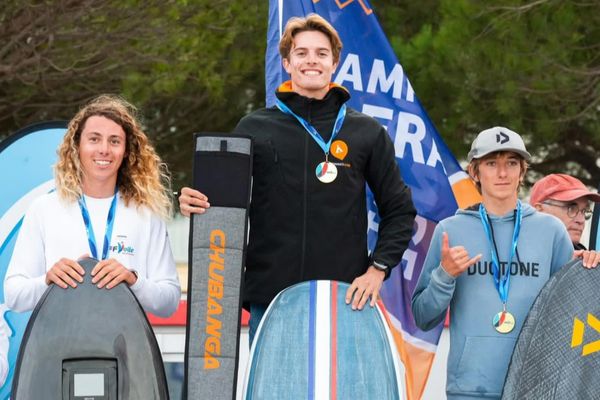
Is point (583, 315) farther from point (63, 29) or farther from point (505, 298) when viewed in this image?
point (63, 29)

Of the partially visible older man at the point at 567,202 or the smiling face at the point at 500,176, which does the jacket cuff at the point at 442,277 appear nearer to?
the smiling face at the point at 500,176

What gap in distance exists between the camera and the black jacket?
141 inches

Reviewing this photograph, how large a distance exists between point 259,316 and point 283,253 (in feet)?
0.85

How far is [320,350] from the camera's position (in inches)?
138

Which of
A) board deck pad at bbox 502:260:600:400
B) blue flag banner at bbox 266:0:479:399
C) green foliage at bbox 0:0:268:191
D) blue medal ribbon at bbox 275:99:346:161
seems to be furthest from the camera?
green foliage at bbox 0:0:268:191

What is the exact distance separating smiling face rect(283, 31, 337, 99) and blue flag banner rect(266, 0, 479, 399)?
3.42 feet

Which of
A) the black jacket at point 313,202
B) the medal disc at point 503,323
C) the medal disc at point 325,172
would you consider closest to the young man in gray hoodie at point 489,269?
the medal disc at point 503,323

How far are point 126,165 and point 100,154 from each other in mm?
136

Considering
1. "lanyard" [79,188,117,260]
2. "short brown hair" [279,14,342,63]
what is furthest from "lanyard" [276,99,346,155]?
"lanyard" [79,188,117,260]

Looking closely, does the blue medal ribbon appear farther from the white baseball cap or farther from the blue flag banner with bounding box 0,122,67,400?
the blue flag banner with bounding box 0,122,67,400

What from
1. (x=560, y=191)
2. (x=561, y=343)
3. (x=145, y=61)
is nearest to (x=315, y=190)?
(x=561, y=343)

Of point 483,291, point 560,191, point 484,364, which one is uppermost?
point 560,191

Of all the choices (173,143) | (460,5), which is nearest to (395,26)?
(460,5)

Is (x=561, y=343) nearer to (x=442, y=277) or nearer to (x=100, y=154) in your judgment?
(x=442, y=277)
